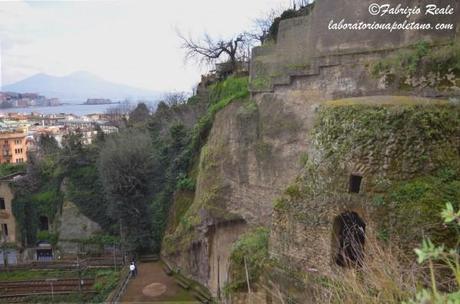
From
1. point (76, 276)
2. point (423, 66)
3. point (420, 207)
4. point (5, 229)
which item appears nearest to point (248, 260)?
point (420, 207)

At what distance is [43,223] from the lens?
25.2 metres

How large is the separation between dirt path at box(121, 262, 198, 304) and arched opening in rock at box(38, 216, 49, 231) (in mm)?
9511

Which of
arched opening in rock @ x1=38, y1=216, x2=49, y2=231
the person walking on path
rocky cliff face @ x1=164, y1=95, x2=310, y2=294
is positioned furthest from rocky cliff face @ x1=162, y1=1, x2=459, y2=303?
arched opening in rock @ x1=38, y1=216, x2=49, y2=231

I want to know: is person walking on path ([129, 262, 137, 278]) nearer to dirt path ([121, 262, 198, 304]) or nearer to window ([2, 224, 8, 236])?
dirt path ([121, 262, 198, 304])

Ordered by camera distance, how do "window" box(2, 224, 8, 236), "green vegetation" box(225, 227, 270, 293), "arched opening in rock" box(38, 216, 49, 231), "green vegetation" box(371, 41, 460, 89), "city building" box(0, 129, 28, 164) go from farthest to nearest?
1. "city building" box(0, 129, 28, 164)
2. "window" box(2, 224, 8, 236)
3. "arched opening in rock" box(38, 216, 49, 231)
4. "green vegetation" box(371, 41, 460, 89)
5. "green vegetation" box(225, 227, 270, 293)

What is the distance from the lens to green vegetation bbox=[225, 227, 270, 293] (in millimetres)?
7305

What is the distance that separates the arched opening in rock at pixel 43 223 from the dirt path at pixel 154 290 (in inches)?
374

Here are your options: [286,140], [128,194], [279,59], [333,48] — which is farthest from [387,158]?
[128,194]

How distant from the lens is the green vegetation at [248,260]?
7305 mm

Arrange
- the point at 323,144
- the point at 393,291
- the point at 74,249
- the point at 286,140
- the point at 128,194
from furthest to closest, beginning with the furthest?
the point at 74,249 < the point at 128,194 < the point at 286,140 < the point at 323,144 < the point at 393,291

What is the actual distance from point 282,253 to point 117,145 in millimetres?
17038

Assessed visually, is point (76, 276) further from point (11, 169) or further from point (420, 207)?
point (420, 207)

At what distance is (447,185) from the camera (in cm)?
554

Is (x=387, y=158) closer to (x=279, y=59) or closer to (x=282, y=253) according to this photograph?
(x=282, y=253)
